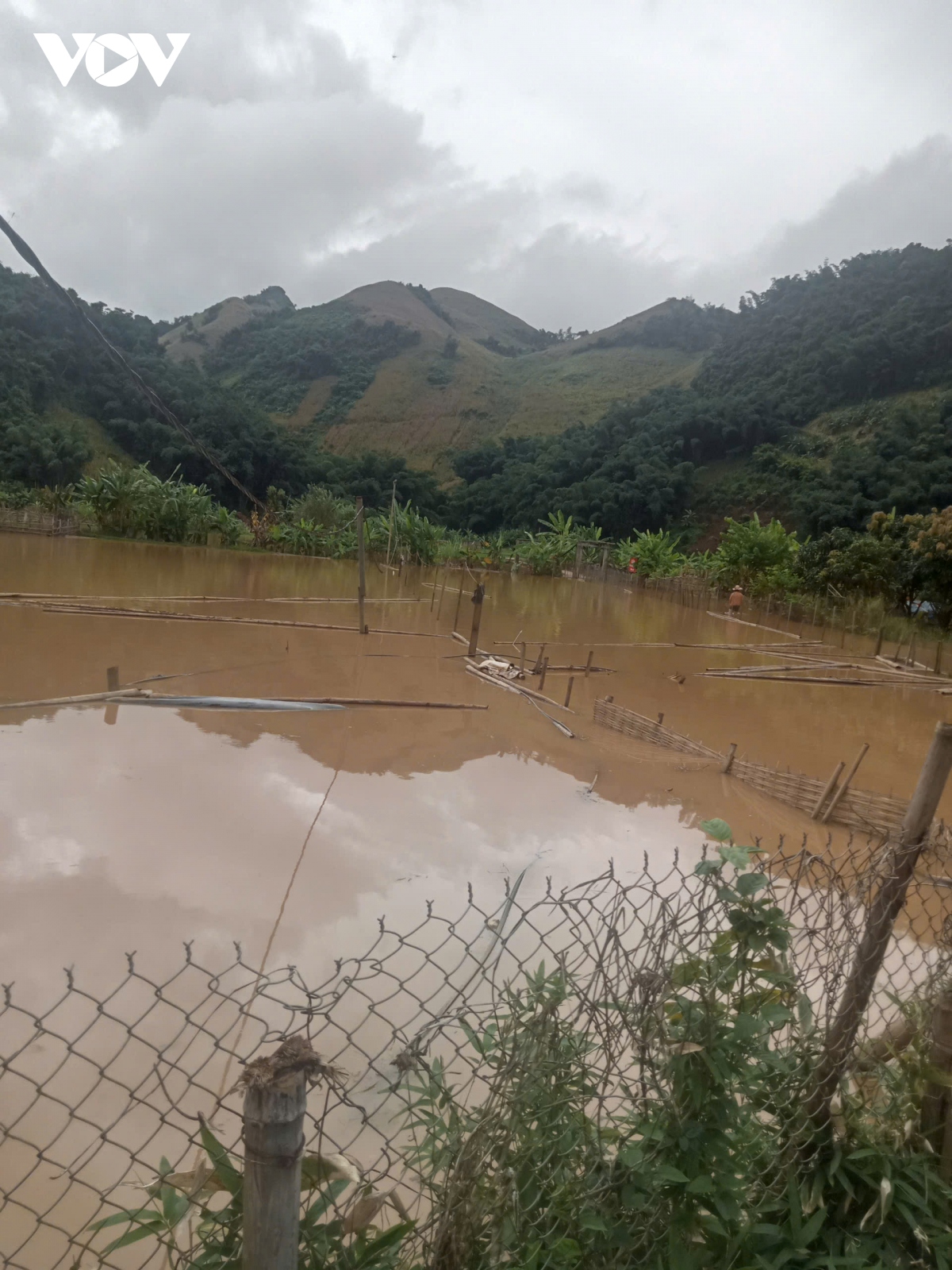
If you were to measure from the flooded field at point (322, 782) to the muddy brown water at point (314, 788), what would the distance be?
0.07 ft

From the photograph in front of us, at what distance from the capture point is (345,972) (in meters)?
3.65

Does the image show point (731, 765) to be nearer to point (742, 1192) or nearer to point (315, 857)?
point (315, 857)

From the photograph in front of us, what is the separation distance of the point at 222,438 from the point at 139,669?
3451 centimetres

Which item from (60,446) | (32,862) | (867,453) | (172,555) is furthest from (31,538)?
(867,453)

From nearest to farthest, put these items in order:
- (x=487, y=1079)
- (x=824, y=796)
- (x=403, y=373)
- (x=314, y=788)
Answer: (x=487, y=1079) → (x=314, y=788) → (x=824, y=796) → (x=403, y=373)

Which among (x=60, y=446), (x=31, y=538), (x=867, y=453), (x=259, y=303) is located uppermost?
(x=259, y=303)

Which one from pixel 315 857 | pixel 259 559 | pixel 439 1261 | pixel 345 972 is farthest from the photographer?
pixel 259 559

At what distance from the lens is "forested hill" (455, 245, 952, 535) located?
3828 centimetres

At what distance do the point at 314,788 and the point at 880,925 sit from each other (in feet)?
14.6

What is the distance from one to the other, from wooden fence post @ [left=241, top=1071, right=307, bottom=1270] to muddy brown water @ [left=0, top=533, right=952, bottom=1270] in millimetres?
1452

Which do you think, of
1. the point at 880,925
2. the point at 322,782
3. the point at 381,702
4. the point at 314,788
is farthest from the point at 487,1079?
the point at 381,702

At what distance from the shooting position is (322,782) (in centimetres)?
593

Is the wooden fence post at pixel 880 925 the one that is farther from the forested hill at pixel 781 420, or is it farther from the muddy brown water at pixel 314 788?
the forested hill at pixel 781 420

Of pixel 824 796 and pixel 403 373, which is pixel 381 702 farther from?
pixel 403 373
